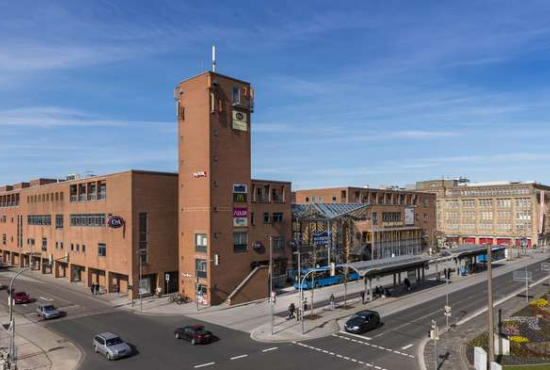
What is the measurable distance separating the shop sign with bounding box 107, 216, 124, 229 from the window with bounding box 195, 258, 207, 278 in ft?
40.2

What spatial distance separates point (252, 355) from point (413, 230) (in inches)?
3322

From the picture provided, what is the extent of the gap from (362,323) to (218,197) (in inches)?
974

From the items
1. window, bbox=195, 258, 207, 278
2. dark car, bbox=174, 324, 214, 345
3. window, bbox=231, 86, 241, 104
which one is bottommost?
dark car, bbox=174, 324, 214, 345

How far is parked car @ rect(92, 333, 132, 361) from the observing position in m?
34.0

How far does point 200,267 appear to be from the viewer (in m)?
56.0

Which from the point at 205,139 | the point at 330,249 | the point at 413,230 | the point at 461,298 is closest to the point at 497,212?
the point at 413,230

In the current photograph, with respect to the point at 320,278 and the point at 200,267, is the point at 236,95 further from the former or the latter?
the point at 320,278

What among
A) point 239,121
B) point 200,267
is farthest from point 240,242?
point 239,121

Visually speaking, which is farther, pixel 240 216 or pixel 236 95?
pixel 236 95

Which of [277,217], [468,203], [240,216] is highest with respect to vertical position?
[240,216]

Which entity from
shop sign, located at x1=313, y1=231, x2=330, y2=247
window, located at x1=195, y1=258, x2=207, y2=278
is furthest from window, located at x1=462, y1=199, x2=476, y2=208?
window, located at x1=195, y1=258, x2=207, y2=278

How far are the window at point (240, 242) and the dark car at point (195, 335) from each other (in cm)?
1975

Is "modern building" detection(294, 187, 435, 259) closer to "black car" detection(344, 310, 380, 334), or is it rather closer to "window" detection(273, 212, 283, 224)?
"window" detection(273, 212, 283, 224)

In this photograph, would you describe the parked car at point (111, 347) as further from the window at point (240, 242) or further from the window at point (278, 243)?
the window at point (278, 243)
